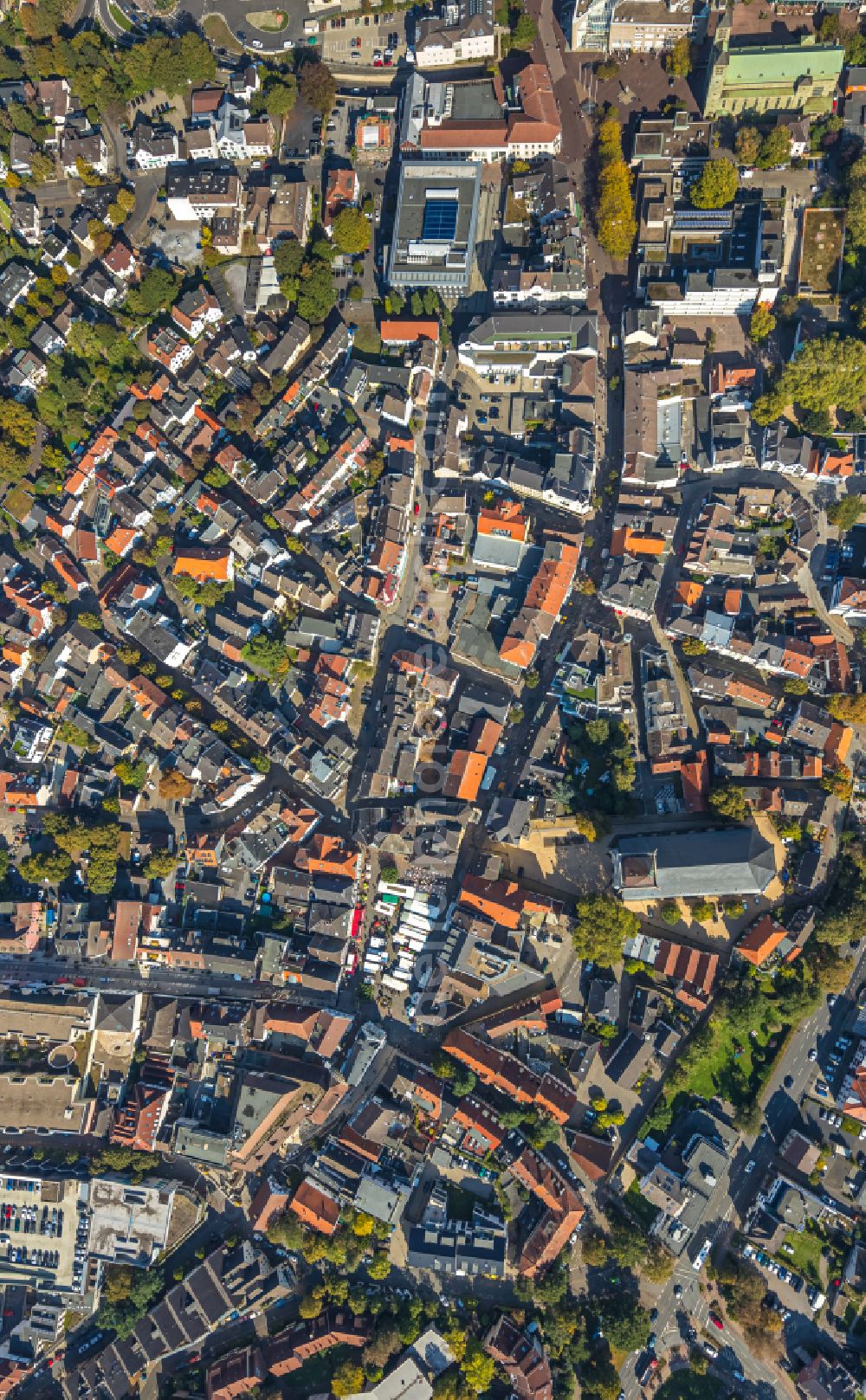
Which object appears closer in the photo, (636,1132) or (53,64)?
(636,1132)

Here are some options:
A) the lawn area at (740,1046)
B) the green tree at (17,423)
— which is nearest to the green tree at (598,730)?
the lawn area at (740,1046)

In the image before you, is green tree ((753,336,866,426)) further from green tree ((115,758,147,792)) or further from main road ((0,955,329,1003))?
main road ((0,955,329,1003))

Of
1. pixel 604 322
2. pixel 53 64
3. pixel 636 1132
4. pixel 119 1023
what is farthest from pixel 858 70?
pixel 119 1023

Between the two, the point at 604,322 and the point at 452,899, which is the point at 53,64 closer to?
the point at 604,322

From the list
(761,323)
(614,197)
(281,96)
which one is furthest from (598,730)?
(281,96)

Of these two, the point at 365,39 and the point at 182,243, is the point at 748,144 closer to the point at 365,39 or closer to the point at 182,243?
the point at 365,39

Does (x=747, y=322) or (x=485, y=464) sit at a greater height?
(x=747, y=322)
